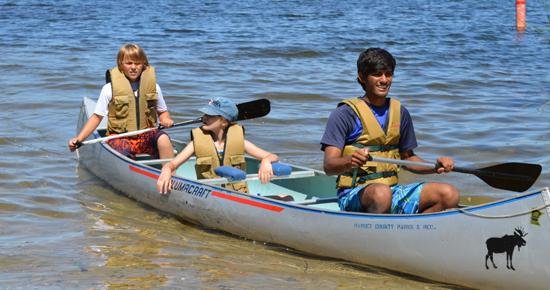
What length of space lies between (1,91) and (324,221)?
7.89 meters

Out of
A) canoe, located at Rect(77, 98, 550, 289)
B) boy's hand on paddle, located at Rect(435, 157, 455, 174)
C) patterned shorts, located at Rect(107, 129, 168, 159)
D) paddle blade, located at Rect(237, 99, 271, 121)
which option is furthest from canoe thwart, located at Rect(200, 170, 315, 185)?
boy's hand on paddle, located at Rect(435, 157, 455, 174)

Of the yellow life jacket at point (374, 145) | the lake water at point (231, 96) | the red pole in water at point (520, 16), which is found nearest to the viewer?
the yellow life jacket at point (374, 145)

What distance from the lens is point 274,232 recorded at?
630 centimetres

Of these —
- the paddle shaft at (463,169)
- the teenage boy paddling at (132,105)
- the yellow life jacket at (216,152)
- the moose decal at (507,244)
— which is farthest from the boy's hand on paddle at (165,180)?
the moose decal at (507,244)

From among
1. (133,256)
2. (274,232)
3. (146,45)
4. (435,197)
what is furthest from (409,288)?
(146,45)

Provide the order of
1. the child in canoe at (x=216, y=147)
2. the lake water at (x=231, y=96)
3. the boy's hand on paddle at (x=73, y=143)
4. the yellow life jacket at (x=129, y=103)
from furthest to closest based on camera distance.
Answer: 1. the yellow life jacket at (x=129, y=103)
2. the boy's hand on paddle at (x=73, y=143)
3. the child in canoe at (x=216, y=147)
4. the lake water at (x=231, y=96)

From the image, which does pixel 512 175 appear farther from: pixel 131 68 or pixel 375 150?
pixel 131 68

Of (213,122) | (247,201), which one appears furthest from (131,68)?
(247,201)

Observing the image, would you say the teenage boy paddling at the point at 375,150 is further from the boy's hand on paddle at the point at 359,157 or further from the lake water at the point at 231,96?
the lake water at the point at 231,96

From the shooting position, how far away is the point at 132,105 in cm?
809

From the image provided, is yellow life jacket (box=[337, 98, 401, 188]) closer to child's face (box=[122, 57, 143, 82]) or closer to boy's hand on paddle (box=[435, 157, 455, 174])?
boy's hand on paddle (box=[435, 157, 455, 174])

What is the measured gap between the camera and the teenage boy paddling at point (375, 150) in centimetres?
540

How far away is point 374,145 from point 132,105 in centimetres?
304

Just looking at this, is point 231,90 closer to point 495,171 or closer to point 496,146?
point 496,146
